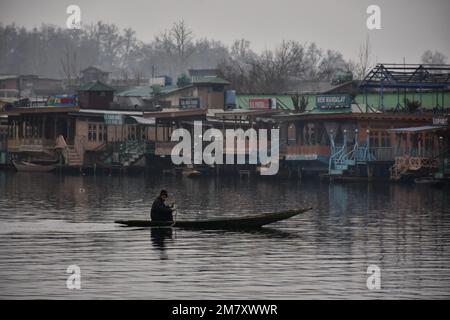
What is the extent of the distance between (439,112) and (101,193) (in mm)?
33949

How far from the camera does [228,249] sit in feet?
129

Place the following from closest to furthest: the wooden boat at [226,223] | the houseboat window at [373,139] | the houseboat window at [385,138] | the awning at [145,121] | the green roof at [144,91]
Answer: the wooden boat at [226,223] → the houseboat window at [373,139] → the houseboat window at [385,138] → the awning at [145,121] → the green roof at [144,91]

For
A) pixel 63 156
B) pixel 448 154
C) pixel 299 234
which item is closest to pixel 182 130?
pixel 63 156

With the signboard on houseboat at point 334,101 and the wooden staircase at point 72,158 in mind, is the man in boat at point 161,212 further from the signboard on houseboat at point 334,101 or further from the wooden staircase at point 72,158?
the wooden staircase at point 72,158

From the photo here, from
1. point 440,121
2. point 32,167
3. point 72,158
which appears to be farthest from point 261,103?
point 440,121

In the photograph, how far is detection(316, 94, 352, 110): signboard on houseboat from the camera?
287 ft

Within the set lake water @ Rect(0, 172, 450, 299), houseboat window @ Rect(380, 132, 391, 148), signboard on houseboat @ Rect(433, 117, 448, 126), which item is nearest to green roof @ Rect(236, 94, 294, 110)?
houseboat window @ Rect(380, 132, 391, 148)

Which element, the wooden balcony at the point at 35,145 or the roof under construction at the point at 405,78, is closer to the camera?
the roof under construction at the point at 405,78

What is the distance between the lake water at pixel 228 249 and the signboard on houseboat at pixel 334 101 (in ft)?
70.5

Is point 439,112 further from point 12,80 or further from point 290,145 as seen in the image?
point 12,80

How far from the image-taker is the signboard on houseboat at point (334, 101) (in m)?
87.6

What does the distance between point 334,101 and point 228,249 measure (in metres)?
50.8

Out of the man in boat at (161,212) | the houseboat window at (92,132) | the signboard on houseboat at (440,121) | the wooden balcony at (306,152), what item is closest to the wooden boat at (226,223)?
the man in boat at (161,212)

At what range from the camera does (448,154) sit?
78688mm
